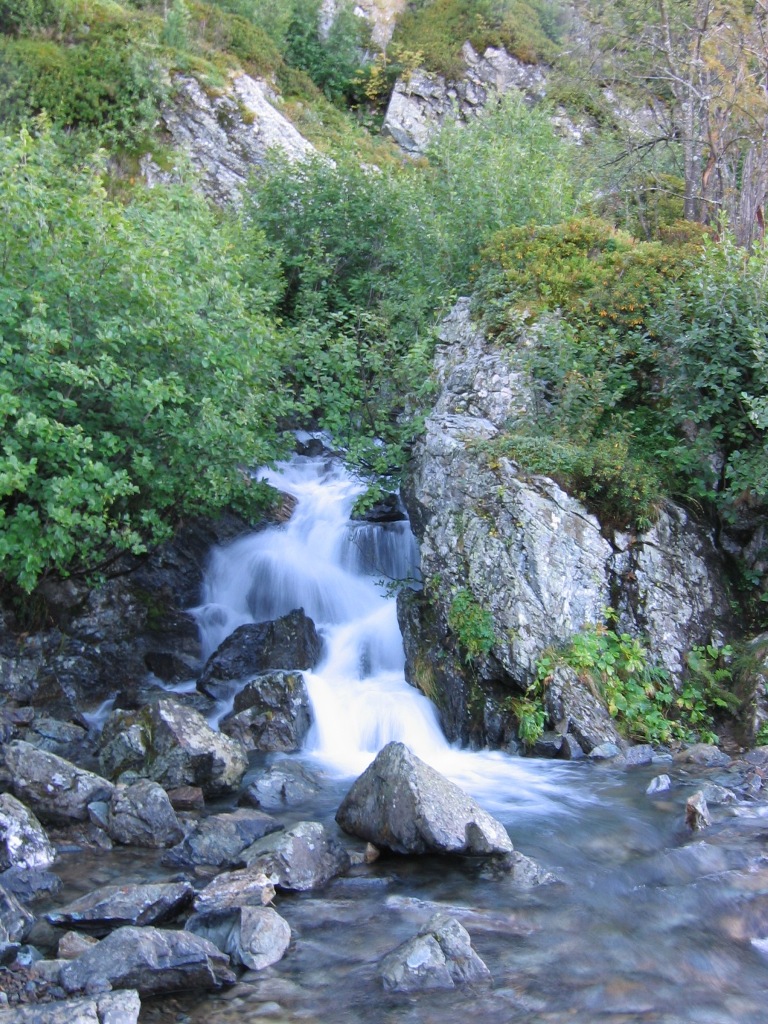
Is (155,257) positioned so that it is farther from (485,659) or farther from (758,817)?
(758,817)

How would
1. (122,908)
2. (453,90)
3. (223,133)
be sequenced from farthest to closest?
(453,90)
(223,133)
(122,908)

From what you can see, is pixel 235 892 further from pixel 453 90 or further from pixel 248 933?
pixel 453 90

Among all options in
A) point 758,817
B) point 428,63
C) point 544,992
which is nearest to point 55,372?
point 544,992

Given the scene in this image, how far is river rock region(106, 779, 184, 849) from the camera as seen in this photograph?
7.20 metres

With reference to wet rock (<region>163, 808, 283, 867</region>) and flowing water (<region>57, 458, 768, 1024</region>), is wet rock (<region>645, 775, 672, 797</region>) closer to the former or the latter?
flowing water (<region>57, 458, 768, 1024</region>)

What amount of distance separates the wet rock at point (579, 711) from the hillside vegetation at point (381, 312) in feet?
7.44

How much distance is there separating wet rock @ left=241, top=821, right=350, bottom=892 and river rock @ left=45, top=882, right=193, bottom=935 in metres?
0.73

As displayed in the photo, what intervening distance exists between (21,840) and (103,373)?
4.83 metres

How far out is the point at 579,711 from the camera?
362 inches

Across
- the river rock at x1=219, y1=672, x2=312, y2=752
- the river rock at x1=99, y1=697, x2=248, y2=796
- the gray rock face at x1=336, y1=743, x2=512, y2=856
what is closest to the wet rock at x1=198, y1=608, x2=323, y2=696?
the river rock at x1=219, y1=672, x2=312, y2=752

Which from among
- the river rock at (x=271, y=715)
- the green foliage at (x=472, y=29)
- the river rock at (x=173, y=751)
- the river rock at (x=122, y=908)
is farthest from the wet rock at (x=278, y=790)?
the green foliage at (x=472, y=29)

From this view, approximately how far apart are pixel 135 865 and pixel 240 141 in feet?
76.4

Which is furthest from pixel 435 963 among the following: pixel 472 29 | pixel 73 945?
pixel 472 29

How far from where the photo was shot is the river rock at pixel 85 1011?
4270mm
